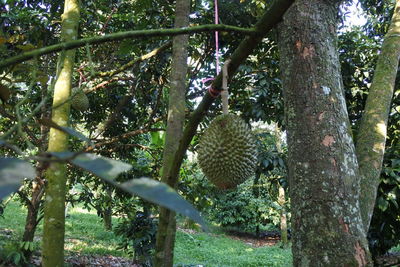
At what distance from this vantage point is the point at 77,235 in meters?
8.30

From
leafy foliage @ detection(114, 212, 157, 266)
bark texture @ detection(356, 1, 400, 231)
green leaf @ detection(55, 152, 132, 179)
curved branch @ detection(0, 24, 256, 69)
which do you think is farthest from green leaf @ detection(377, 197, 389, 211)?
green leaf @ detection(55, 152, 132, 179)

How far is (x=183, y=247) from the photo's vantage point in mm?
9188

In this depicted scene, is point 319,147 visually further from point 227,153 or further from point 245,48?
point 245,48

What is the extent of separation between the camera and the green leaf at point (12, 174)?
8.9 inches

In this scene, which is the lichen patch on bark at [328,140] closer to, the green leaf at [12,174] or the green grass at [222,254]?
the green leaf at [12,174]

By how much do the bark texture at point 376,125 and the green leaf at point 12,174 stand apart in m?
1.22

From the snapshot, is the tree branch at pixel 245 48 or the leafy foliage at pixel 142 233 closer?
the tree branch at pixel 245 48

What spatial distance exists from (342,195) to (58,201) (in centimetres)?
127

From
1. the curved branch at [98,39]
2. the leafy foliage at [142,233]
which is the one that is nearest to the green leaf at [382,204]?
the curved branch at [98,39]

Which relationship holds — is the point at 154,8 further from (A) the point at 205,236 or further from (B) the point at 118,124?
(A) the point at 205,236

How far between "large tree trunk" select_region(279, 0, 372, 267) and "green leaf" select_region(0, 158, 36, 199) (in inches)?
39.9

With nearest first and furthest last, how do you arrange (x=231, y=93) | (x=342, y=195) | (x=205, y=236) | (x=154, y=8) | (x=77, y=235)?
(x=342, y=195) < (x=154, y=8) < (x=231, y=93) < (x=77, y=235) < (x=205, y=236)

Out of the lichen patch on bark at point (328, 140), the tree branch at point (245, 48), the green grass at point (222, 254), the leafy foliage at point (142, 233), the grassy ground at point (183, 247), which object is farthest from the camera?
the green grass at point (222, 254)

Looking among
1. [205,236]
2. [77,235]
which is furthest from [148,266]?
[205,236]
